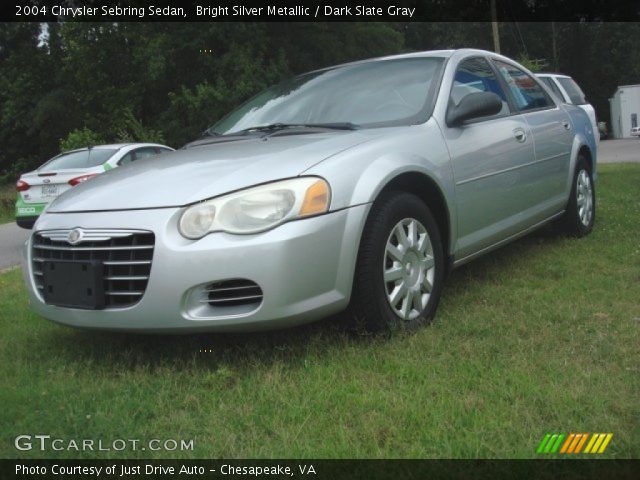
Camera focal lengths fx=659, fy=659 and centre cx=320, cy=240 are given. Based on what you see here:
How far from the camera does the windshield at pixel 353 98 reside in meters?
3.71

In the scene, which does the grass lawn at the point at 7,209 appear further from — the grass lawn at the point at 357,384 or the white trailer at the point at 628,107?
the white trailer at the point at 628,107

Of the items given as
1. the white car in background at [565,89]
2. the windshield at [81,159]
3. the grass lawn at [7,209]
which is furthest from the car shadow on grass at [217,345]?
the grass lawn at [7,209]

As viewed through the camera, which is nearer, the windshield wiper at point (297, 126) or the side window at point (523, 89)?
the windshield wiper at point (297, 126)

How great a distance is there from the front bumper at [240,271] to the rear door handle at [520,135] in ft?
6.24

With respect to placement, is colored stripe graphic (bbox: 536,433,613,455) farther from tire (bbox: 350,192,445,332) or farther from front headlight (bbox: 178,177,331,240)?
front headlight (bbox: 178,177,331,240)

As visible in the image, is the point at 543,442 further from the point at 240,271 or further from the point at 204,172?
the point at 204,172

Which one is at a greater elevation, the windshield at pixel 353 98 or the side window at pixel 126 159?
the windshield at pixel 353 98

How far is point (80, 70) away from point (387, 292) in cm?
2709

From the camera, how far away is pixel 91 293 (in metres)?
2.81

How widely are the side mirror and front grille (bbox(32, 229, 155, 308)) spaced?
6.10 ft
